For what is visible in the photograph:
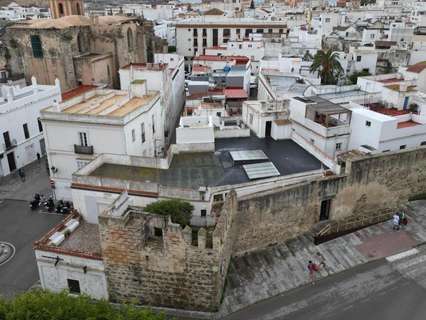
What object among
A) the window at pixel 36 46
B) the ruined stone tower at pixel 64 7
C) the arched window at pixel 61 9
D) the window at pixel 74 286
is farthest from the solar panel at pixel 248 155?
the arched window at pixel 61 9

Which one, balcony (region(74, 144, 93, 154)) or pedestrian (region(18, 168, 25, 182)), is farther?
pedestrian (region(18, 168, 25, 182))

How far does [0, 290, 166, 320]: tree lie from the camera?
11.4 metres

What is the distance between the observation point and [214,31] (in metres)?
65.8

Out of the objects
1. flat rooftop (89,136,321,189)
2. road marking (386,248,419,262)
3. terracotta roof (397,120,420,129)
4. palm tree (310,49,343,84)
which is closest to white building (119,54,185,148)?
flat rooftop (89,136,321,189)

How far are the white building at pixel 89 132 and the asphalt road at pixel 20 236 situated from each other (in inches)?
94.8

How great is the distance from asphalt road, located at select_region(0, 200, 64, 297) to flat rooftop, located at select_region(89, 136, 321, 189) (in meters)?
5.69

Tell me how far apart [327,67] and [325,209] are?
22.8 metres

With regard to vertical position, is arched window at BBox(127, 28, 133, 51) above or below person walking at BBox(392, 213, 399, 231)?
above

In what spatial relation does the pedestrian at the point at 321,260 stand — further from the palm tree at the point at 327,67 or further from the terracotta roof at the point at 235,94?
the palm tree at the point at 327,67

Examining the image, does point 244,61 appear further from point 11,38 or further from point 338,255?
point 338,255

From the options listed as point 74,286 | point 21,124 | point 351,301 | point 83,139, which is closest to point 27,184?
point 21,124

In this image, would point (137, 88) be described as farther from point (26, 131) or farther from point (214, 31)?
point (214, 31)

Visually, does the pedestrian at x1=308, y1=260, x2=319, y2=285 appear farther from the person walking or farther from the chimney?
the chimney

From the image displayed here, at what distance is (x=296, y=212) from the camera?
2161cm
